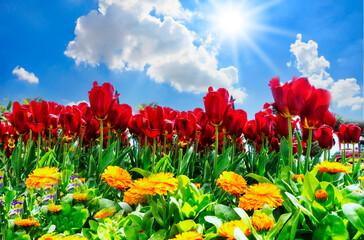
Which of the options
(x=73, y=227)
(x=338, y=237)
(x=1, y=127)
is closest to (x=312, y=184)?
(x=338, y=237)

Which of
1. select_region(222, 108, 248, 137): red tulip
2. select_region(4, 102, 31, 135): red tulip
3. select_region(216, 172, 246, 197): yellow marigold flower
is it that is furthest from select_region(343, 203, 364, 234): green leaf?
select_region(4, 102, 31, 135): red tulip

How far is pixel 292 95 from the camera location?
187 cm

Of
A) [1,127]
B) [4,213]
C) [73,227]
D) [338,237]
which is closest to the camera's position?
[338,237]

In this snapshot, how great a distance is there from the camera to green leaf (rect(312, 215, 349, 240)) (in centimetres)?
120

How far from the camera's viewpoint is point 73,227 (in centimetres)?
188

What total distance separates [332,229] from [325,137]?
6.76ft

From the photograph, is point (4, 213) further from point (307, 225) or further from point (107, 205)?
point (307, 225)

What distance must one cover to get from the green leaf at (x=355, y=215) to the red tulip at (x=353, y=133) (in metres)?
2.70

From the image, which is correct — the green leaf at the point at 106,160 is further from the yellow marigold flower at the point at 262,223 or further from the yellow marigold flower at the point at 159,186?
the yellow marigold flower at the point at 262,223

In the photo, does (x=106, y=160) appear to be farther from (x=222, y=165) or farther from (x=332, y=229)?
(x=332, y=229)

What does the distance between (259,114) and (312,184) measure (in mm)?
1625

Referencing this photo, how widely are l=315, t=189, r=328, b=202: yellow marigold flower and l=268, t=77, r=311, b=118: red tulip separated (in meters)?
0.64

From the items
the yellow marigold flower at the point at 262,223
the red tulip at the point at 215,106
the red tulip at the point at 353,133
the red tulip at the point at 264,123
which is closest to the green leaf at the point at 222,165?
the red tulip at the point at 215,106

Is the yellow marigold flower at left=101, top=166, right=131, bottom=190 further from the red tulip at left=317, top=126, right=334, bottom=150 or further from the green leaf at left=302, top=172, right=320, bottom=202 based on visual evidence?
the red tulip at left=317, top=126, right=334, bottom=150
